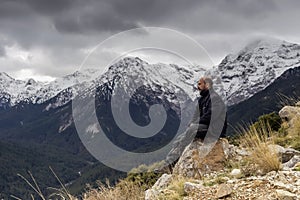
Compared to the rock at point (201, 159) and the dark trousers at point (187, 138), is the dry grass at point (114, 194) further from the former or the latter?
the dark trousers at point (187, 138)

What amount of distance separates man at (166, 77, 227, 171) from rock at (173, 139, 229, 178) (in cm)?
25

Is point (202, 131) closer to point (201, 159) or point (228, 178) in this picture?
point (201, 159)

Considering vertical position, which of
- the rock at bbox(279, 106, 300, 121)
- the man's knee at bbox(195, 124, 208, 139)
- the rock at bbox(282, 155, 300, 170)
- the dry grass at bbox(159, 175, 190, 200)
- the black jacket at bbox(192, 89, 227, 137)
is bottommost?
the rock at bbox(282, 155, 300, 170)

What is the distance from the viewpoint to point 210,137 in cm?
1008

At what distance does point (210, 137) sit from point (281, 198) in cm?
488

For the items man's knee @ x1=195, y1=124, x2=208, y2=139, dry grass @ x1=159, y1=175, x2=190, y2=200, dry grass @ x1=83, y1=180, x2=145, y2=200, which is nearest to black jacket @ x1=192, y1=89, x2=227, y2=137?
man's knee @ x1=195, y1=124, x2=208, y2=139

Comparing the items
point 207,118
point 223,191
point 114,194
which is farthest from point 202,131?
point 223,191

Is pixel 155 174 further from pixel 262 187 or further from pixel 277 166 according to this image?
pixel 262 187

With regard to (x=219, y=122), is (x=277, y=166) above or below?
below

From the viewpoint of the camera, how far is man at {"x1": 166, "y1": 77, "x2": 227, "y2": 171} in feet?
33.2

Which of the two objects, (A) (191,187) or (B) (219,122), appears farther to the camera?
(B) (219,122)

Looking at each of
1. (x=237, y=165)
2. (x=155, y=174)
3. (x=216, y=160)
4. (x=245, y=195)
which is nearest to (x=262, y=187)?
(x=245, y=195)

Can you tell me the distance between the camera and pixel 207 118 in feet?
33.8

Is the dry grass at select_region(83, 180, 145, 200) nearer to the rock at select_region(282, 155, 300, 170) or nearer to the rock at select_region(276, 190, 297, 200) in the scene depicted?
the rock at select_region(282, 155, 300, 170)
